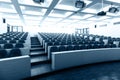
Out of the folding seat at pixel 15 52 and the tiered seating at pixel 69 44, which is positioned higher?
the tiered seating at pixel 69 44

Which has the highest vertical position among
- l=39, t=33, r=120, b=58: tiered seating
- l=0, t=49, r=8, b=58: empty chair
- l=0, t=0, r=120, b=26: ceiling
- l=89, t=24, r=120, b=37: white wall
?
l=0, t=0, r=120, b=26: ceiling

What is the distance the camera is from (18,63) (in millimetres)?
2568

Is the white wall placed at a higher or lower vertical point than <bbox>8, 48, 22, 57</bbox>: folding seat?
higher

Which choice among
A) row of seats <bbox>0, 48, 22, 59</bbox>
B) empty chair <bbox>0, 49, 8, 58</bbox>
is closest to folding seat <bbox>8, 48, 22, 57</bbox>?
row of seats <bbox>0, 48, 22, 59</bbox>

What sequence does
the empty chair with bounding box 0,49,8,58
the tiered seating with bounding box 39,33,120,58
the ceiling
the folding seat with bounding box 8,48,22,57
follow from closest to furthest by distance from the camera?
the empty chair with bounding box 0,49,8,58 < the folding seat with bounding box 8,48,22,57 < the tiered seating with bounding box 39,33,120,58 < the ceiling

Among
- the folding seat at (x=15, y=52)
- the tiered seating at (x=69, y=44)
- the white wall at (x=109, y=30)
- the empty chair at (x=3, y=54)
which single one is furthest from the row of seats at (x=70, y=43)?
the white wall at (x=109, y=30)

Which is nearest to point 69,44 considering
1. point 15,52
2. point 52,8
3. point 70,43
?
point 70,43

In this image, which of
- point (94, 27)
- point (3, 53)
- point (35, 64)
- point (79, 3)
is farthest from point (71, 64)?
point (94, 27)

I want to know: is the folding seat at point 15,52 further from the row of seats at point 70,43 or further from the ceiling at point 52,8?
the ceiling at point 52,8

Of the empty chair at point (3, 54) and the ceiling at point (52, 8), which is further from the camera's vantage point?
the ceiling at point (52, 8)

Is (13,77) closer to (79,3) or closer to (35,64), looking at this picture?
(35,64)

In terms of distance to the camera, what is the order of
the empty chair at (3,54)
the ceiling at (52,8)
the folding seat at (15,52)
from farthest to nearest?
the ceiling at (52,8), the folding seat at (15,52), the empty chair at (3,54)

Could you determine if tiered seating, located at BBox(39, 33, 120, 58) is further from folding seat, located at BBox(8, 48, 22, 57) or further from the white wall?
the white wall

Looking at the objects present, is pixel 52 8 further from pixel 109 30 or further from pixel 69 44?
pixel 109 30
